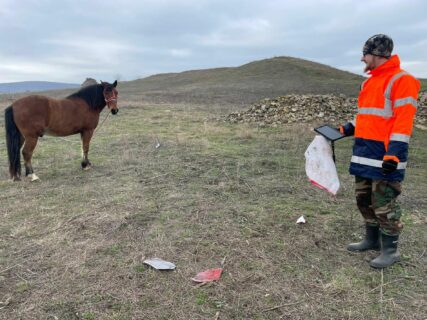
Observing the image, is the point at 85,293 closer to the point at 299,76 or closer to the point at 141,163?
the point at 141,163

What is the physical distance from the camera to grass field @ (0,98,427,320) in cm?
274

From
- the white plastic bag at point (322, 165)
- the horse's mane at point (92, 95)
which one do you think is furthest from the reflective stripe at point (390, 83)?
the horse's mane at point (92, 95)

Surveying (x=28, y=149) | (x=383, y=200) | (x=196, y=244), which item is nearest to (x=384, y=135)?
(x=383, y=200)

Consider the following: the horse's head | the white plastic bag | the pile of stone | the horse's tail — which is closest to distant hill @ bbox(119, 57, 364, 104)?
the pile of stone

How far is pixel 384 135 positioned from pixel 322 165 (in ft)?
2.49

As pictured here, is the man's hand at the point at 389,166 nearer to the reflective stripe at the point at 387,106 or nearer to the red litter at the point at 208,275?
the reflective stripe at the point at 387,106

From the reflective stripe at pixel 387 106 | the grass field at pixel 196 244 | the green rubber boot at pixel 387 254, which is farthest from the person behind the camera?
the green rubber boot at pixel 387 254

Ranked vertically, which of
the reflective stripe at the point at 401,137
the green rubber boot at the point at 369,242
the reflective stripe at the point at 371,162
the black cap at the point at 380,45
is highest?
the black cap at the point at 380,45

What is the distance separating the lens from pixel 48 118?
20.6ft

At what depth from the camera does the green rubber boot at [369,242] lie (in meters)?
3.53

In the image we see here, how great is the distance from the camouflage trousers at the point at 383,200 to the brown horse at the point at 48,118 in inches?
198

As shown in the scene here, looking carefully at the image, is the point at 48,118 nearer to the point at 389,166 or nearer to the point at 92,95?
the point at 92,95

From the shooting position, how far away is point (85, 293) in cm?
288

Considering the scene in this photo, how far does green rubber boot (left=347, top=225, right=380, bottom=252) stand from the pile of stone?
8.18 m
